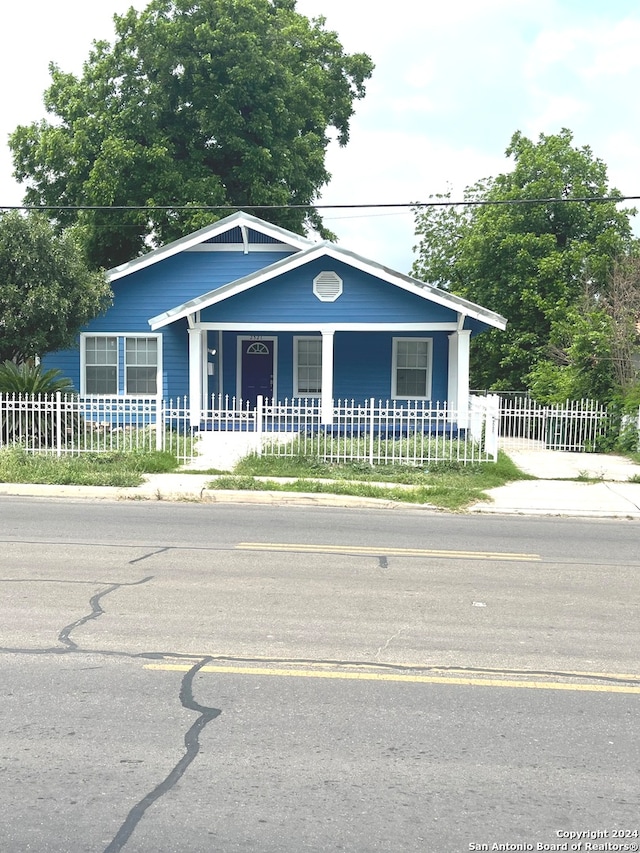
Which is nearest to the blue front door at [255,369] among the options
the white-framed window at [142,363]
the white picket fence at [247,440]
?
the white-framed window at [142,363]

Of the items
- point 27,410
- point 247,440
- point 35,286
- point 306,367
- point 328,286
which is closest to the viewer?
point 27,410

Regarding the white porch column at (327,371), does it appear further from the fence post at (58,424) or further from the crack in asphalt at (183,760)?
the crack in asphalt at (183,760)

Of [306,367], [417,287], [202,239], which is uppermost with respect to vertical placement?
[202,239]

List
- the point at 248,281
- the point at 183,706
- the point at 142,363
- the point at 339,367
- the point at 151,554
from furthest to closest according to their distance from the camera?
1. the point at 339,367
2. the point at 142,363
3. the point at 248,281
4. the point at 151,554
5. the point at 183,706

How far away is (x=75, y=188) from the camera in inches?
1139

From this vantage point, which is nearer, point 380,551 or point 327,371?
point 380,551

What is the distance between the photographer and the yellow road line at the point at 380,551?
28.2 ft

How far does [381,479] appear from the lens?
14.2 m

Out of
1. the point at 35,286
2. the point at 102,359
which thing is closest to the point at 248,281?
the point at 35,286

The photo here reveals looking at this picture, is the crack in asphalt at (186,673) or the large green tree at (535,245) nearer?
the crack in asphalt at (186,673)

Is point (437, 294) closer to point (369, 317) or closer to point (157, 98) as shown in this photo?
point (369, 317)

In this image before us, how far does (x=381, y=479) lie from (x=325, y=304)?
634 cm

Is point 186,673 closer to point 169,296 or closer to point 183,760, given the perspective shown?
point 183,760

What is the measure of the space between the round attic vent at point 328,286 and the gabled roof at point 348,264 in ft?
1.43
